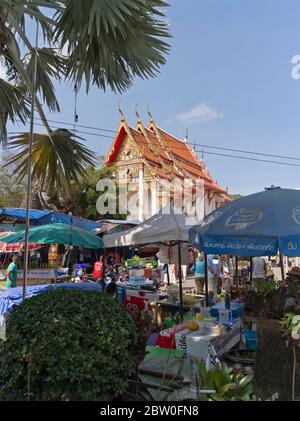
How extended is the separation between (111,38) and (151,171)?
79.2ft

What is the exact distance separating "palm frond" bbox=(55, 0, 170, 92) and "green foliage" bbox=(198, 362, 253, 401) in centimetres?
363

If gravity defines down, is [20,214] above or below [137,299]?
above

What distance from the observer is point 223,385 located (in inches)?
118

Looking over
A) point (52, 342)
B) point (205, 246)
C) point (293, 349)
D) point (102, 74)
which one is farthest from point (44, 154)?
point (293, 349)

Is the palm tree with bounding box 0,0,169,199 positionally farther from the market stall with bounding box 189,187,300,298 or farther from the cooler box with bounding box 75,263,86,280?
the cooler box with bounding box 75,263,86,280

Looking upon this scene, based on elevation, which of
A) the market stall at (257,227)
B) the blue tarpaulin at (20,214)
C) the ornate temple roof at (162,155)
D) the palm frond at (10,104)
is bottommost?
the market stall at (257,227)

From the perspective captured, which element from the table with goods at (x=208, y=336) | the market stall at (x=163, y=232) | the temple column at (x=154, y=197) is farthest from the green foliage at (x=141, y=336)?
the temple column at (x=154, y=197)

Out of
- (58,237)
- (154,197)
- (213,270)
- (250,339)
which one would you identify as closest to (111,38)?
(58,237)

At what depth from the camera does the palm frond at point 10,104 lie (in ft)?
19.2

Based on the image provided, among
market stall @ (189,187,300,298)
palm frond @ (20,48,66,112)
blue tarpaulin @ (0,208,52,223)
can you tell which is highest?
palm frond @ (20,48,66,112)

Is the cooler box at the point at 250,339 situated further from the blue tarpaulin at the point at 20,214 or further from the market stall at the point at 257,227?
the blue tarpaulin at the point at 20,214

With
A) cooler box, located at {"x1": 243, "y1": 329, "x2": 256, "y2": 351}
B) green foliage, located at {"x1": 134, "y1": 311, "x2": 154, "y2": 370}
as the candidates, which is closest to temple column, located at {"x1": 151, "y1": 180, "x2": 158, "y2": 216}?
cooler box, located at {"x1": 243, "y1": 329, "x2": 256, "y2": 351}

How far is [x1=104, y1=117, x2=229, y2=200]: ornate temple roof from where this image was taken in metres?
30.4

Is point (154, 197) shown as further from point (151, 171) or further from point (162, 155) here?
point (162, 155)
